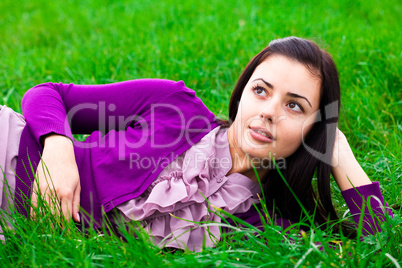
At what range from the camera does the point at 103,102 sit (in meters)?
2.11

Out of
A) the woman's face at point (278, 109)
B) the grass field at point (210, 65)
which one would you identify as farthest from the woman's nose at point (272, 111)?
the grass field at point (210, 65)

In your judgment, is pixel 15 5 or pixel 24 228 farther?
pixel 15 5

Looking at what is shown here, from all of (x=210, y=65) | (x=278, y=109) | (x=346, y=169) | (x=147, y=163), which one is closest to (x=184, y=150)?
(x=147, y=163)

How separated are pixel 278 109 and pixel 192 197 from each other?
0.53 meters

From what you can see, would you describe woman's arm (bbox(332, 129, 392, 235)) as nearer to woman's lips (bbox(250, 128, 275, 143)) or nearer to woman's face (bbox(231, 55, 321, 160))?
woman's face (bbox(231, 55, 321, 160))

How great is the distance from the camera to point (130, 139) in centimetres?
202

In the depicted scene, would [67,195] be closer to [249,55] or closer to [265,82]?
[265,82]

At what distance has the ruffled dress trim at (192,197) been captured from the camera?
1.81 m

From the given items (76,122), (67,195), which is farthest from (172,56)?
(67,195)

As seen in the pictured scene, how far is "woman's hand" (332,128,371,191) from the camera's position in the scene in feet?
6.59

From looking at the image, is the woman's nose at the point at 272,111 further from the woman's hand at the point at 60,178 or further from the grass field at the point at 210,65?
the woman's hand at the point at 60,178

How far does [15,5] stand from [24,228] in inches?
202

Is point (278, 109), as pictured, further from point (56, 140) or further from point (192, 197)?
point (56, 140)

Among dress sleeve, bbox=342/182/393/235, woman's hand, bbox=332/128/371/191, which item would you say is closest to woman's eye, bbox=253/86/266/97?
woman's hand, bbox=332/128/371/191
